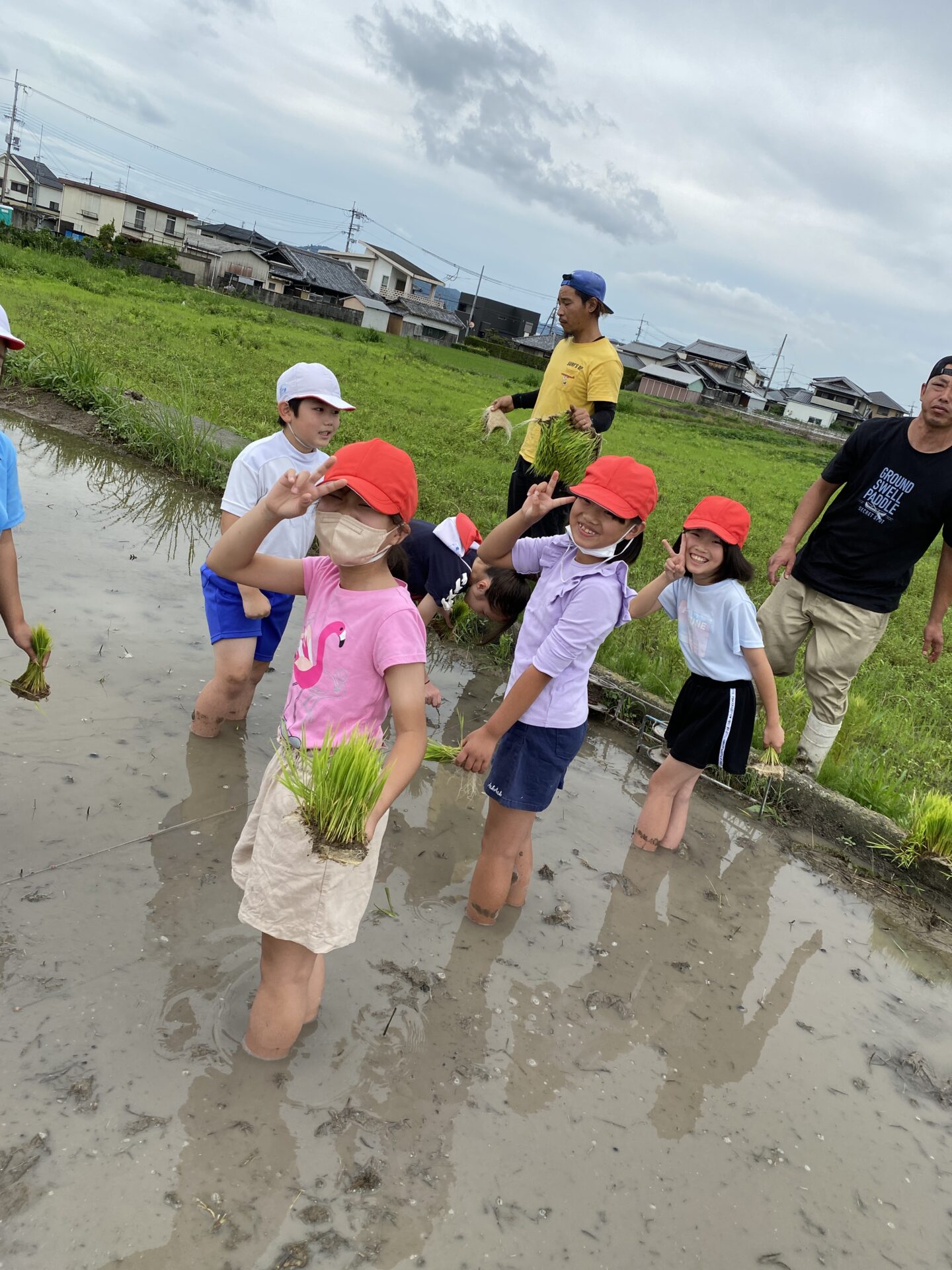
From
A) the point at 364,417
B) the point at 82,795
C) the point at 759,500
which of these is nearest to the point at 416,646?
the point at 82,795

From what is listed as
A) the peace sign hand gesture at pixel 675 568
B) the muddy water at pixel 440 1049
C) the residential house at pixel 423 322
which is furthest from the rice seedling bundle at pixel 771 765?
the residential house at pixel 423 322

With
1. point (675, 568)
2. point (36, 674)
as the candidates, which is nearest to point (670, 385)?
point (675, 568)

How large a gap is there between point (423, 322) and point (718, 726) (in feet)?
191

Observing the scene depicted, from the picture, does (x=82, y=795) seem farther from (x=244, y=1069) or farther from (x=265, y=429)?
(x=265, y=429)

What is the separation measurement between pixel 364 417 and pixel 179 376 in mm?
3707

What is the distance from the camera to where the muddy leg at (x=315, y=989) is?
2572mm

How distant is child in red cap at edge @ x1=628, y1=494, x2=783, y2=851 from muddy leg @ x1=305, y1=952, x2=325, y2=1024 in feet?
6.18

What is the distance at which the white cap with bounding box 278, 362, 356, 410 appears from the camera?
12.5 ft

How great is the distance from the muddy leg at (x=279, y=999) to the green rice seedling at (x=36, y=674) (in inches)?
56.0

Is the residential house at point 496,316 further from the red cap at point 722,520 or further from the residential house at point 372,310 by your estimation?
the red cap at point 722,520

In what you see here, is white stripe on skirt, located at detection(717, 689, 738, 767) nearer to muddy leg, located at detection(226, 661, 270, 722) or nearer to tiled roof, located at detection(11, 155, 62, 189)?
muddy leg, located at detection(226, 661, 270, 722)

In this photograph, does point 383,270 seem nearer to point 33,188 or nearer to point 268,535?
point 33,188

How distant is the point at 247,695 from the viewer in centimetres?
421

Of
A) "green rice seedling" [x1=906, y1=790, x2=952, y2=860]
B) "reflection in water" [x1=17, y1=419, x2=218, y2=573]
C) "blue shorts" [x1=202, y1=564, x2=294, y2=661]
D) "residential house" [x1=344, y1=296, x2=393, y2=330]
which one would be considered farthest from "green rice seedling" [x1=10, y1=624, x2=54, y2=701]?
"residential house" [x1=344, y1=296, x2=393, y2=330]
